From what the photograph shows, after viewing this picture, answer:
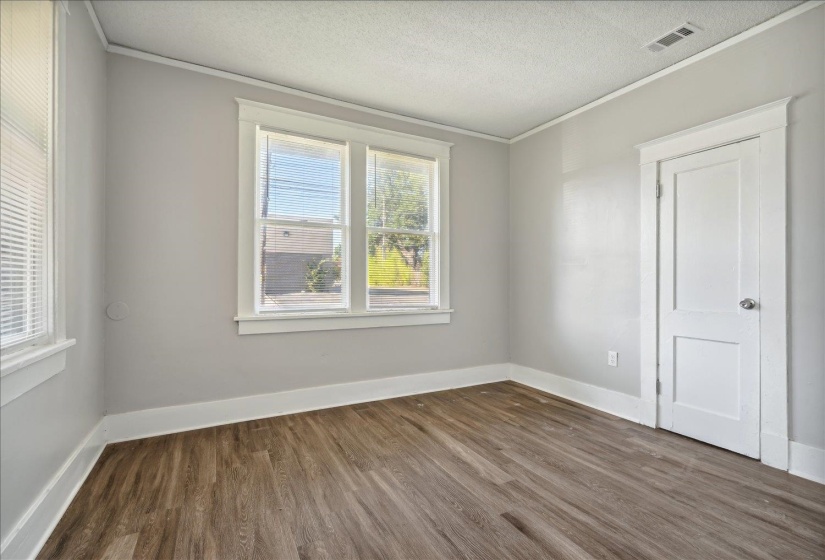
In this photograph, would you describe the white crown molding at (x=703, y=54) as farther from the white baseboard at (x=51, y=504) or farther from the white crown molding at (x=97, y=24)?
the white baseboard at (x=51, y=504)

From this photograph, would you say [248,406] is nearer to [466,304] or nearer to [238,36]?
[466,304]

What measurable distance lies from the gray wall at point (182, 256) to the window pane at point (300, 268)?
0.25 metres

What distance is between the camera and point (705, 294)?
277 cm

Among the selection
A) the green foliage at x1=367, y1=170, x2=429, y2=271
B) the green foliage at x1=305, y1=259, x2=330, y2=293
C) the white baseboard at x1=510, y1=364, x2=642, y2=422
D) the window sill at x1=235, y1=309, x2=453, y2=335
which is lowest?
the white baseboard at x1=510, y1=364, x2=642, y2=422

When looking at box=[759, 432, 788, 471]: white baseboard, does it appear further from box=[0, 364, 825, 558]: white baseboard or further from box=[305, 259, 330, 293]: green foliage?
box=[305, 259, 330, 293]: green foliage

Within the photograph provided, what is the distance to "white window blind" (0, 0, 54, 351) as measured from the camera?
1480 millimetres

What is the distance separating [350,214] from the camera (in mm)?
3545

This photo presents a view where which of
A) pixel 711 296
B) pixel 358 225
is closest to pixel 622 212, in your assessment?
Answer: pixel 711 296

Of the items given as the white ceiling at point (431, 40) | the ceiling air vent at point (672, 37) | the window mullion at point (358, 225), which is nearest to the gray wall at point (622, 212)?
the white ceiling at point (431, 40)

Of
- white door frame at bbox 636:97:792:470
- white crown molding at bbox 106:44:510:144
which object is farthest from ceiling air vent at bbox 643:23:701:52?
white crown molding at bbox 106:44:510:144

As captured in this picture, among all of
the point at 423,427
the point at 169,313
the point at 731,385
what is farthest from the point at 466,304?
the point at 169,313

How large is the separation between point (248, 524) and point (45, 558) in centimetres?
76

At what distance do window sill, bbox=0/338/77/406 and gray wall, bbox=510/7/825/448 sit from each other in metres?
3.77

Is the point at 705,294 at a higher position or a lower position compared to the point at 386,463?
higher
